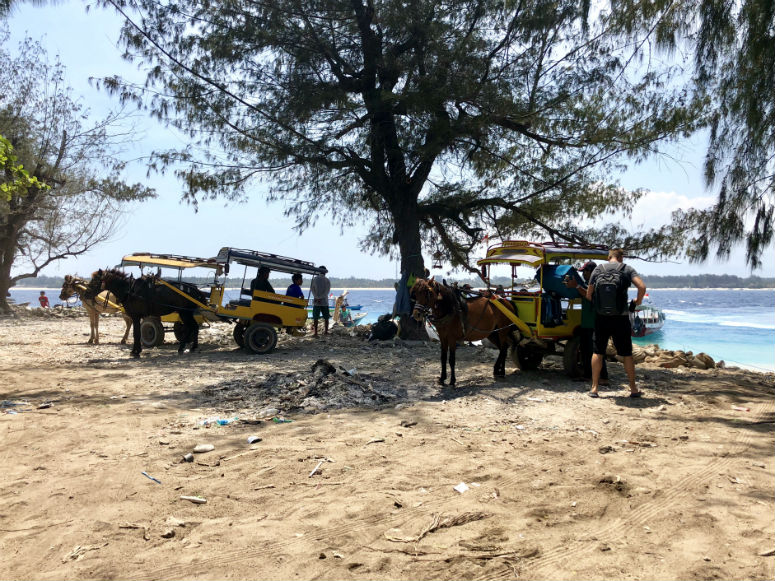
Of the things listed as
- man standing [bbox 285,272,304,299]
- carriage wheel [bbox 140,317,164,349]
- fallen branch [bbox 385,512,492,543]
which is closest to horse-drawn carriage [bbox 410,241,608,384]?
fallen branch [bbox 385,512,492,543]

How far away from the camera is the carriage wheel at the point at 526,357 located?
9.31 metres

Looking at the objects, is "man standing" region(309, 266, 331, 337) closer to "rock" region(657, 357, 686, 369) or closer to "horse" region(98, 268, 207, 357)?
"horse" region(98, 268, 207, 357)

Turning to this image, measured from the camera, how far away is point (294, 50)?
38.6 ft

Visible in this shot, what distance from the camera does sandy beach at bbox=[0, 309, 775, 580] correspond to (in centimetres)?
317

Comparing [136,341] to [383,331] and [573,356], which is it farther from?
[573,356]

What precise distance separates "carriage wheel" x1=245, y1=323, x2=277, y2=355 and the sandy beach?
3.77m

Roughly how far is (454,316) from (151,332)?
849cm

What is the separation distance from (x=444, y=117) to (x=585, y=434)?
789cm

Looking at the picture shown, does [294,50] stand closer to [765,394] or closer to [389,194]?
[389,194]

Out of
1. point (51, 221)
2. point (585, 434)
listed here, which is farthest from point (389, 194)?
point (51, 221)

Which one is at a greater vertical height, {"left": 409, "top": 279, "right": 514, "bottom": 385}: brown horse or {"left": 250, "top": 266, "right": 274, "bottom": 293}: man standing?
{"left": 250, "top": 266, "right": 274, "bottom": 293}: man standing

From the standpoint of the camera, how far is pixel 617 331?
7.21 metres

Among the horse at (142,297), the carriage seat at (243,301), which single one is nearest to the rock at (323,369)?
the carriage seat at (243,301)

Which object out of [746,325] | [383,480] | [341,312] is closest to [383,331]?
[383,480]
